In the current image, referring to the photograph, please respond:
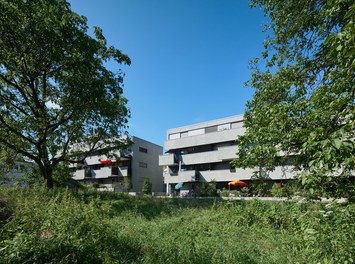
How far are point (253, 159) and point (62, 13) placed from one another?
35.9 feet

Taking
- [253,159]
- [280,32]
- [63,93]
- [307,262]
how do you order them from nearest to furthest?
[307,262] < [253,159] < [280,32] < [63,93]

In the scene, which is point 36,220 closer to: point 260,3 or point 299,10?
point 299,10

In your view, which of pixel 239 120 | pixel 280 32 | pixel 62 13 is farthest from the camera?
pixel 239 120

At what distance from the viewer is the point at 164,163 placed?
38.9 meters

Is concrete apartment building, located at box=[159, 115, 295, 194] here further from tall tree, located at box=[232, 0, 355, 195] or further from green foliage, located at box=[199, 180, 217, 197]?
tall tree, located at box=[232, 0, 355, 195]

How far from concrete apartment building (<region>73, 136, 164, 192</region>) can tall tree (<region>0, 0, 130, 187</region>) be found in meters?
23.4

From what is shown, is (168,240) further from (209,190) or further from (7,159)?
(209,190)

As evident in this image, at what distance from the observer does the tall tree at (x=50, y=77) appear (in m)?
11.4

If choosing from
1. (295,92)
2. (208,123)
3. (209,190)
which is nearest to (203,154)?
(208,123)

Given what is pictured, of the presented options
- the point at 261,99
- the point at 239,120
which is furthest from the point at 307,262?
the point at 239,120

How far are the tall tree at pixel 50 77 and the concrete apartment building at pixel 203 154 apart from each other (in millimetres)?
18892

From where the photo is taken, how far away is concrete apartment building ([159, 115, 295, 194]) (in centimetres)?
3278

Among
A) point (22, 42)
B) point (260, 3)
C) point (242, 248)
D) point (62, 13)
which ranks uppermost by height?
point (62, 13)

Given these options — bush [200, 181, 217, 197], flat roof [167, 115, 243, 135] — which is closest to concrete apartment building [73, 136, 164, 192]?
flat roof [167, 115, 243, 135]
